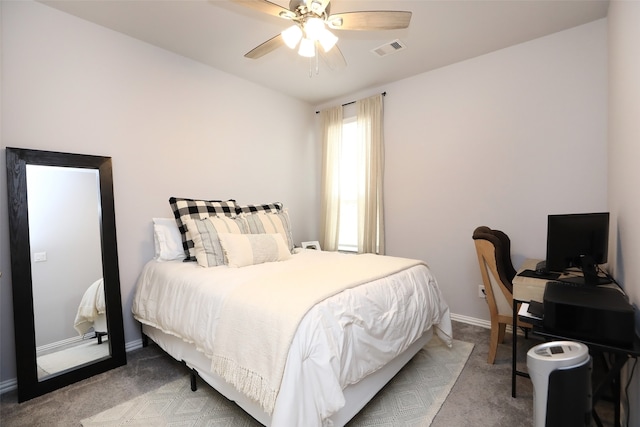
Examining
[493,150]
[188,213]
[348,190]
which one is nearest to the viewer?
[188,213]

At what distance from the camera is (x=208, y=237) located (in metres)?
2.27

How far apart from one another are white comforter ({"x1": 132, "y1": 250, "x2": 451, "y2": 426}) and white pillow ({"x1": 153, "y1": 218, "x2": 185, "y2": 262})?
11cm

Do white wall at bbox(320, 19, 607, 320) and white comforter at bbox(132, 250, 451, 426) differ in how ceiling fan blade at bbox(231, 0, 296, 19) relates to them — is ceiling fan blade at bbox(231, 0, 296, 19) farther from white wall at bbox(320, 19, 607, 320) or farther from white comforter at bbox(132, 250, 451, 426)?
white wall at bbox(320, 19, 607, 320)

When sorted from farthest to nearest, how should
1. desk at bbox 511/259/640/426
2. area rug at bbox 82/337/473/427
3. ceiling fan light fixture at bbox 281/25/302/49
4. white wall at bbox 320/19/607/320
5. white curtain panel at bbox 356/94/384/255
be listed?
1. white curtain panel at bbox 356/94/384/255
2. white wall at bbox 320/19/607/320
3. ceiling fan light fixture at bbox 281/25/302/49
4. area rug at bbox 82/337/473/427
5. desk at bbox 511/259/640/426

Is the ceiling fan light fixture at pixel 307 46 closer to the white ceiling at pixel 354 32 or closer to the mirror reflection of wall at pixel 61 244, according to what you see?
the white ceiling at pixel 354 32

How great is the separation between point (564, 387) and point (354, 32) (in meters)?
2.68

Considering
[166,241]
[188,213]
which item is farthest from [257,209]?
[166,241]

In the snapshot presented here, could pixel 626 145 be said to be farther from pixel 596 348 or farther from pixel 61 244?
pixel 61 244

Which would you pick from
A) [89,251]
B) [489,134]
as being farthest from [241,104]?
[489,134]

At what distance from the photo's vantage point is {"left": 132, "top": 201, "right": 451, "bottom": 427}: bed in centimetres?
125

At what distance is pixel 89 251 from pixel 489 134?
3695mm

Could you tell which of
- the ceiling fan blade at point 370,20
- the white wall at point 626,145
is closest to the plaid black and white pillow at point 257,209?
the ceiling fan blade at point 370,20

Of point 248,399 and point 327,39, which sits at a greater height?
point 327,39

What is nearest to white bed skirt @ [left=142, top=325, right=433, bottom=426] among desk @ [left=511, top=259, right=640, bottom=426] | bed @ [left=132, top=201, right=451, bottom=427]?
bed @ [left=132, top=201, right=451, bottom=427]
